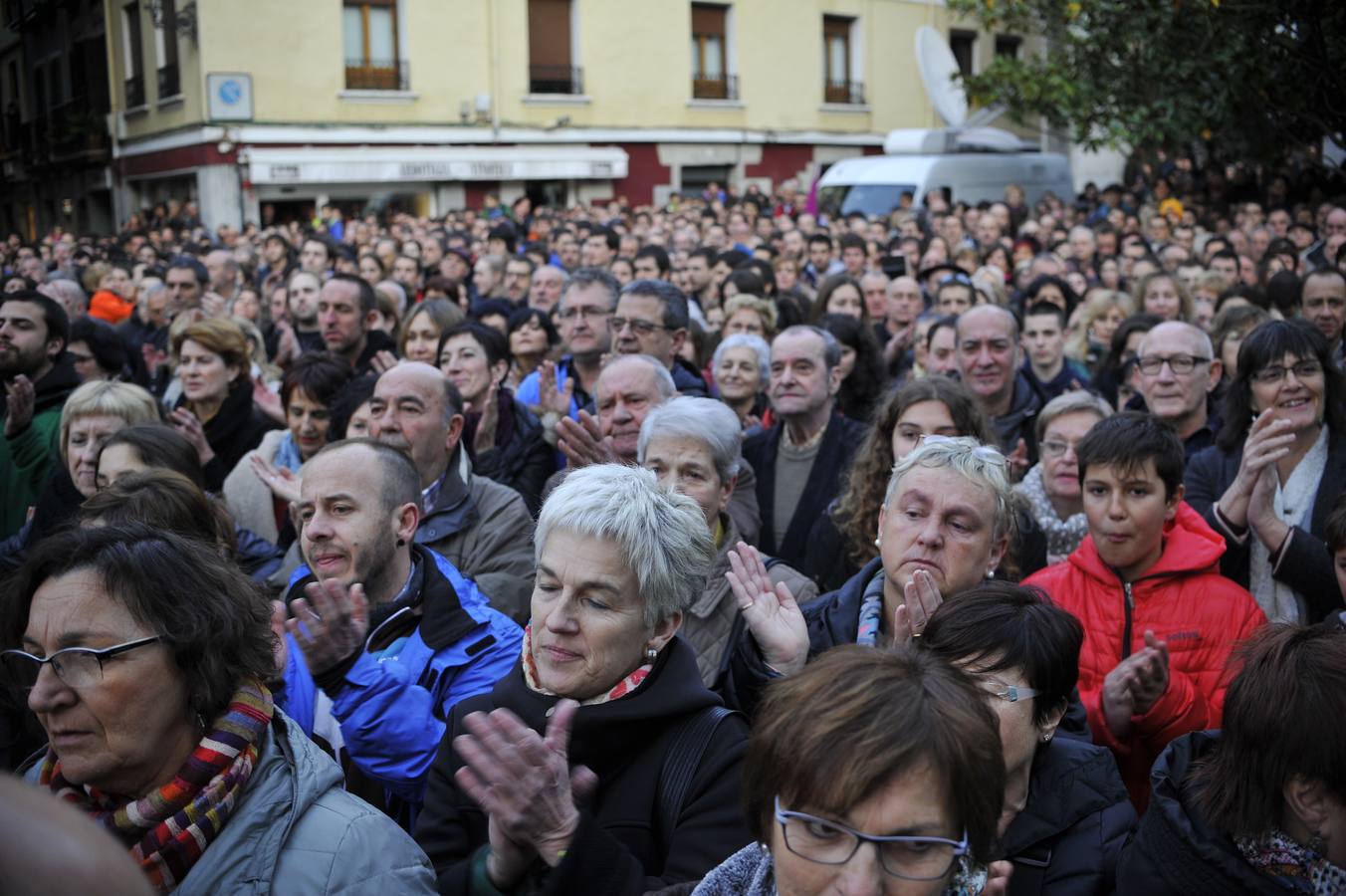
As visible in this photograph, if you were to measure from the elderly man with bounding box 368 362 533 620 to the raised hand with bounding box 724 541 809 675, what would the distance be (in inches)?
40.4

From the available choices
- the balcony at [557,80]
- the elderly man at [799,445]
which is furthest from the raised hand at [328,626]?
the balcony at [557,80]

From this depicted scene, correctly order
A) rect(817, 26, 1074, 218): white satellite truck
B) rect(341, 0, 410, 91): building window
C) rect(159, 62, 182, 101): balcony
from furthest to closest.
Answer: rect(341, 0, 410, 91): building window < rect(159, 62, 182, 101): balcony < rect(817, 26, 1074, 218): white satellite truck

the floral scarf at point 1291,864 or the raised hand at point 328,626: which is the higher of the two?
→ the raised hand at point 328,626

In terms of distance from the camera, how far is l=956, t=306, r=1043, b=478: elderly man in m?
5.96

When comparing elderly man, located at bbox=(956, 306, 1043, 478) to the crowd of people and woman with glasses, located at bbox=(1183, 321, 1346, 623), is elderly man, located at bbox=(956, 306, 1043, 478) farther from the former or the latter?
woman with glasses, located at bbox=(1183, 321, 1346, 623)

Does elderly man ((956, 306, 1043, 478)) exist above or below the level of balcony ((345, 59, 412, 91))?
below

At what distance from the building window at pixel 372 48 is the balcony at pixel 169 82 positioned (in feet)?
10.3

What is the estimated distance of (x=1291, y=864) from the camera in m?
2.22

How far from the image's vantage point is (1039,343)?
7152mm

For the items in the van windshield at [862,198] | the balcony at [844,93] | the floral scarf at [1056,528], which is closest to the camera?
the floral scarf at [1056,528]

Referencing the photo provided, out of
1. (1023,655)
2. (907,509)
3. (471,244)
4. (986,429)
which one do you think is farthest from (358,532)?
(471,244)

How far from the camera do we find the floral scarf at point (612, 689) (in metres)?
2.62

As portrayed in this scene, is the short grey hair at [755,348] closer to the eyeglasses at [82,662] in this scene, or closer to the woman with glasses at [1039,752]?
the woman with glasses at [1039,752]

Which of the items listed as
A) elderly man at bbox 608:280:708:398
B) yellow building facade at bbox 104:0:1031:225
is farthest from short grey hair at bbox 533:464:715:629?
yellow building facade at bbox 104:0:1031:225
